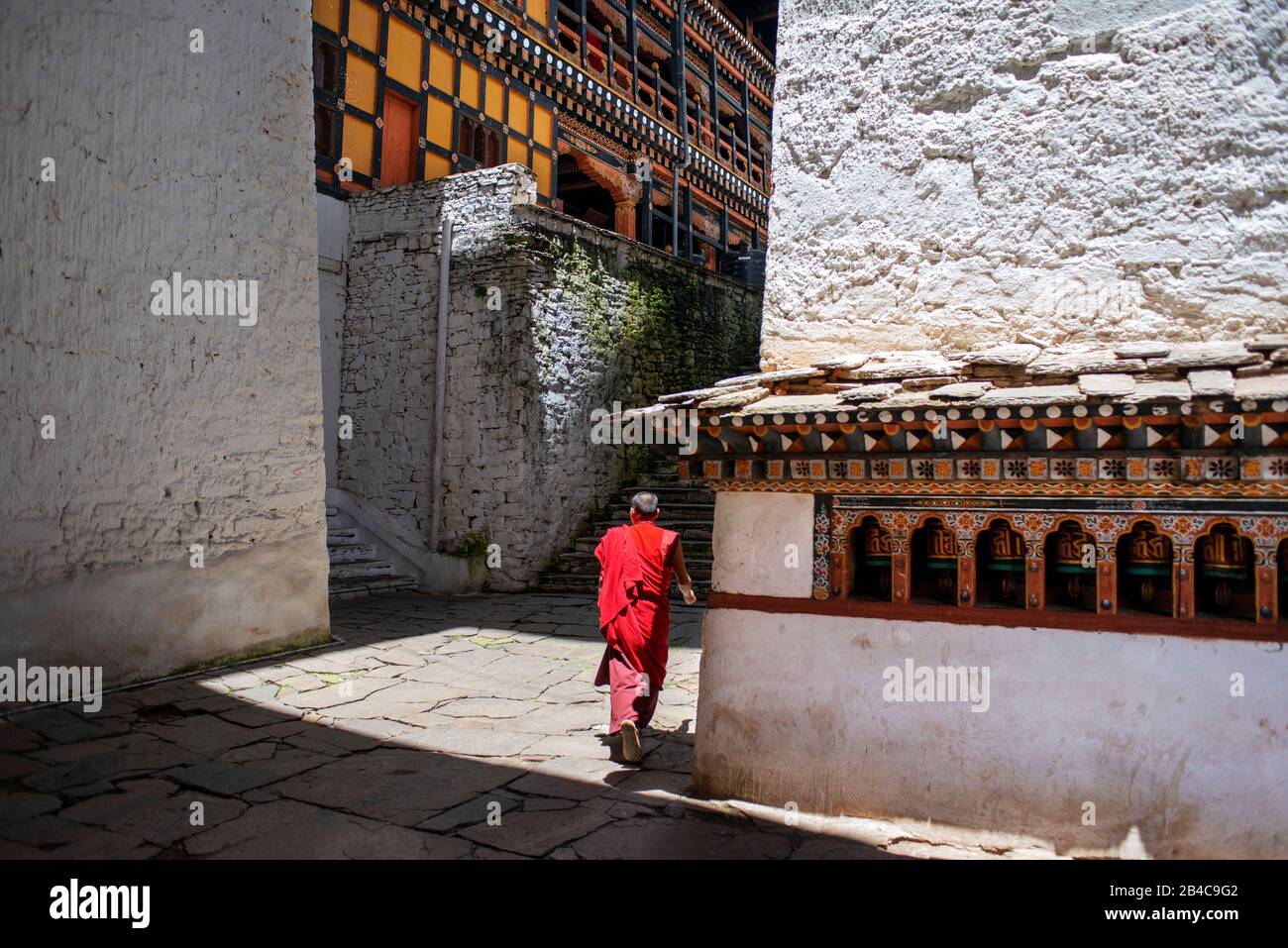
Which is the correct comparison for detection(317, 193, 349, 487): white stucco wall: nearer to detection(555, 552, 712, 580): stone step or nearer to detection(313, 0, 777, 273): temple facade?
detection(313, 0, 777, 273): temple facade

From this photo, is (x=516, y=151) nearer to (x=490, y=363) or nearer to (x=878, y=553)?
(x=490, y=363)

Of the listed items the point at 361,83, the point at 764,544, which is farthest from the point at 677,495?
the point at 764,544

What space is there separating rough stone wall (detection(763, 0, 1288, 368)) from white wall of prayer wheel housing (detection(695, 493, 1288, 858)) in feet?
4.37

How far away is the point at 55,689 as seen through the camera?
17.7 ft

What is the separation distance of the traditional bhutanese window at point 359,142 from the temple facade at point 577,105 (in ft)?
0.06

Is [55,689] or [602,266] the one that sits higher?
[602,266]

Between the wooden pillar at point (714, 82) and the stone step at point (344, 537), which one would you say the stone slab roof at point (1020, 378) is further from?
the wooden pillar at point (714, 82)

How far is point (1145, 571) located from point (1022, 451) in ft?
2.25

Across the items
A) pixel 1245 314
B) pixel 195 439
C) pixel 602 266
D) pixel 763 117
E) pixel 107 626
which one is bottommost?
pixel 107 626

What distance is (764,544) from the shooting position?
3.95m

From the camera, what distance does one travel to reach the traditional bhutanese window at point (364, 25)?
37.2ft

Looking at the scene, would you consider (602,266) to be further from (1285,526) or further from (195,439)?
(1285,526)

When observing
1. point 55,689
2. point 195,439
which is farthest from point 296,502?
point 55,689

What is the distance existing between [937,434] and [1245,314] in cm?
147
